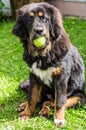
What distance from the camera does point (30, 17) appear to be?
423 centimetres

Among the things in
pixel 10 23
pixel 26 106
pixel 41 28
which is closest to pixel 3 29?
pixel 10 23

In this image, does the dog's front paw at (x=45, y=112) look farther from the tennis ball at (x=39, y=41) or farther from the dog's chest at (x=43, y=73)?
the tennis ball at (x=39, y=41)

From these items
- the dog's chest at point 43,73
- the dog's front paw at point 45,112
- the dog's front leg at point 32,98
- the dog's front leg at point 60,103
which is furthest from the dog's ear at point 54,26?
the dog's front paw at point 45,112

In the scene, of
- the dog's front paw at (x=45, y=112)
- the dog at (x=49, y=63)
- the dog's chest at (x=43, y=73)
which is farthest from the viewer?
the dog's front paw at (x=45, y=112)

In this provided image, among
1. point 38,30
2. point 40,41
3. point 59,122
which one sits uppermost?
point 38,30

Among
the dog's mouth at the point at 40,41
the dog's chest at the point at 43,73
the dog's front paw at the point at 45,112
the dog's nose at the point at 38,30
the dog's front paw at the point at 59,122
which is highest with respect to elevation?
the dog's nose at the point at 38,30

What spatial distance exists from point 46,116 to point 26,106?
32 centimetres

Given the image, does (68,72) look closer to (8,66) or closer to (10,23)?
(8,66)

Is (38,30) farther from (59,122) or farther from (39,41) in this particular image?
(59,122)

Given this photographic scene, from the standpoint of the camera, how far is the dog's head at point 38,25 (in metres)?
4.16

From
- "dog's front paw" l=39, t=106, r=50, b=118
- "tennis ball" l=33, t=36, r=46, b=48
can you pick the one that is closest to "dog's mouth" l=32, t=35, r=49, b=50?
"tennis ball" l=33, t=36, r=46, b=48

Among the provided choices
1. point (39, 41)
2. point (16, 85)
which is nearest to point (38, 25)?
point (39, 41)

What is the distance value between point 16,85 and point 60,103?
1.22 meters

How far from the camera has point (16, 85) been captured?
5.61 m
